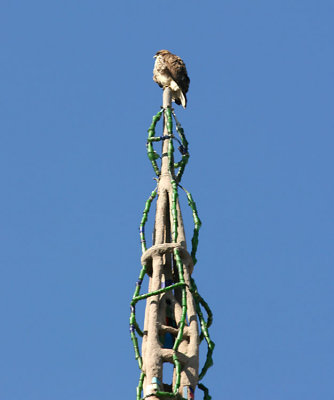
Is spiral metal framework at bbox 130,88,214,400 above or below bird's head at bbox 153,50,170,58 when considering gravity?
below

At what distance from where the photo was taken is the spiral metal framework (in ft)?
83.1

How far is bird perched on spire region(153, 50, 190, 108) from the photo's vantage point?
1211 inches

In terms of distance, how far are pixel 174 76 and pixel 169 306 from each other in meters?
6.29

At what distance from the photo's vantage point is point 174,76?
30.8m

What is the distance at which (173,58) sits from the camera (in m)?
31.2

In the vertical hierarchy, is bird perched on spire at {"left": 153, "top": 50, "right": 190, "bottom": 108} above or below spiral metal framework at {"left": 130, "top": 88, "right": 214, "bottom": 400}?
above

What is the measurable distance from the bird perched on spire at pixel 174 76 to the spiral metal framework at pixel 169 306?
2.04 m

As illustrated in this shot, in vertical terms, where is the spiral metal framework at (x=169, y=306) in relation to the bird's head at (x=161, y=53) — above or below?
below

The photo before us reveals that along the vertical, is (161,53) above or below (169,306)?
above

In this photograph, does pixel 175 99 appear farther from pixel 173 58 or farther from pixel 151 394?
pixel 151 394

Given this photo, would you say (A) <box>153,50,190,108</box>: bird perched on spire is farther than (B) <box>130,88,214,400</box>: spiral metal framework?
Yes

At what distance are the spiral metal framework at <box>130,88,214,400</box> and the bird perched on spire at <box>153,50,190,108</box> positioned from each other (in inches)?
80.4

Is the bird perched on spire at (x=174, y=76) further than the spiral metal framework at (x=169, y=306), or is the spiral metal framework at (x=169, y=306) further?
the bird perched on spire at (x=174, y=76)

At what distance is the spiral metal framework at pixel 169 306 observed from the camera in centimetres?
2533
